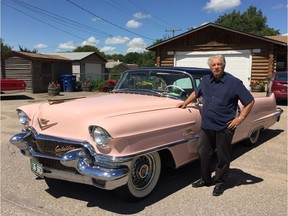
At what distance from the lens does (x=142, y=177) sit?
3.76m

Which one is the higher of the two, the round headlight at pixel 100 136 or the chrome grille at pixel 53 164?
the round headlight at pixel 100 136

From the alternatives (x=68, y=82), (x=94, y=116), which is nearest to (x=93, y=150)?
(x=94, y=116)

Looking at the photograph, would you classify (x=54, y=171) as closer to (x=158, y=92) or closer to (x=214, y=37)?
(x=158, y=92)

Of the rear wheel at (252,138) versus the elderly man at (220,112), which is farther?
the rear wheel at (252,138)

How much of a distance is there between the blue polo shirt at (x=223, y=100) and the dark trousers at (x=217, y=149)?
0.36 feet

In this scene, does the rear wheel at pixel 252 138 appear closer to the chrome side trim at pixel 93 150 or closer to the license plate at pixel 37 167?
the chrome side trim at pixel 93 150

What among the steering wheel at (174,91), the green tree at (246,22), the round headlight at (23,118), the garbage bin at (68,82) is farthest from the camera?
the green tree at (246,22)

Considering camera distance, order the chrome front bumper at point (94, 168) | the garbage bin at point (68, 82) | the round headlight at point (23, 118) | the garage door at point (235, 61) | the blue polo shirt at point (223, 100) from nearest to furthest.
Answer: the chrome front bumper at point (94, 168) → the blue polo shirt at point (223, 100) → the round headlight at point (23, 118) → the garage door at point (235, 61) → the garbage bin at point (68, 82)

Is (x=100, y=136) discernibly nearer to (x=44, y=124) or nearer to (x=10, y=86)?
(x=44, y=124)

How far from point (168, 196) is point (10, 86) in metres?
14.7

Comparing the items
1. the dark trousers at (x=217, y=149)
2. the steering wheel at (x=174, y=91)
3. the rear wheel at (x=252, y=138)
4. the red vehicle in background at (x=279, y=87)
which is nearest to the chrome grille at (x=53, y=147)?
the dark trousers at (x=217, y=149)

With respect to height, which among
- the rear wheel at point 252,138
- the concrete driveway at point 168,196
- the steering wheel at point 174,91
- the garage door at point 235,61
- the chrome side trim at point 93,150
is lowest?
the concrete driveway at point 168,196

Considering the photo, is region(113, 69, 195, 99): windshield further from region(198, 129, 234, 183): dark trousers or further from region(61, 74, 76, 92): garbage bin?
region(61, 74, 76, 92): garbage bin

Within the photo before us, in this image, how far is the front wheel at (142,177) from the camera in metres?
3.58
